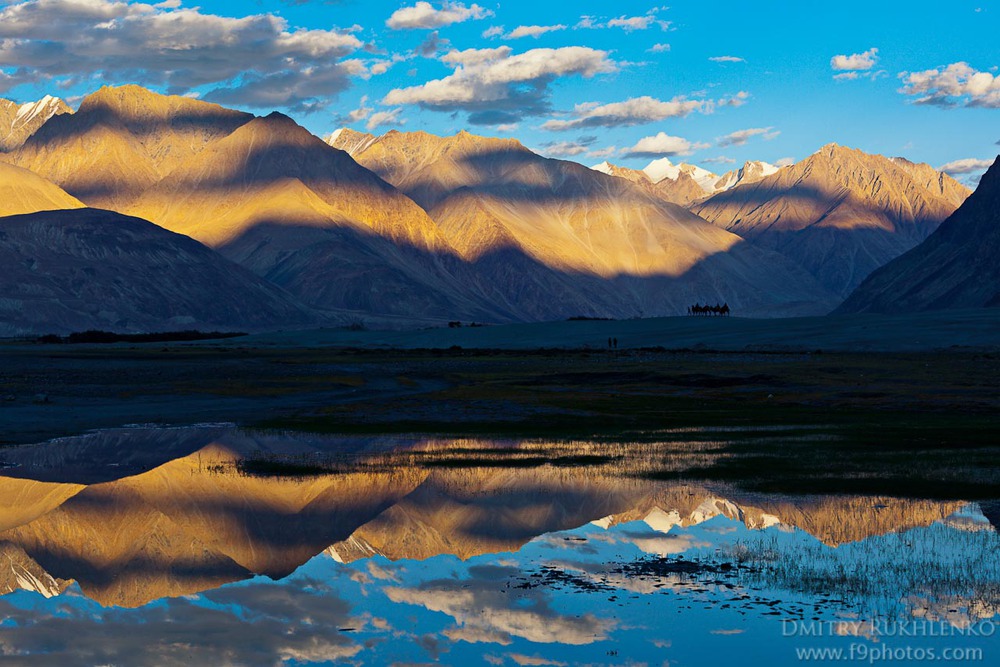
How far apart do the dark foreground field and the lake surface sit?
5448mm

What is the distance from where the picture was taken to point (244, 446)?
41031 mm

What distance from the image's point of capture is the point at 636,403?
192 ft

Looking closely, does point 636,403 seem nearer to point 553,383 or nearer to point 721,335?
point 553,383

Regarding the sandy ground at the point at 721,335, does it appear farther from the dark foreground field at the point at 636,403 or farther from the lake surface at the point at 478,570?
the lake surface at the point at 478,570

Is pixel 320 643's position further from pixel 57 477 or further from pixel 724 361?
pixel 724 361

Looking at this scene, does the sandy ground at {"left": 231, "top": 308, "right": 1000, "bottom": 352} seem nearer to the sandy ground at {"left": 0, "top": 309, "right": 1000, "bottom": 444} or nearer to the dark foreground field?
the sandy ground at {"left": 0, "top": 309, "right": 1000, "bottom": 444}

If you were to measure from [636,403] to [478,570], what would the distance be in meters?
38.7

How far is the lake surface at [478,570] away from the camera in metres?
15.8

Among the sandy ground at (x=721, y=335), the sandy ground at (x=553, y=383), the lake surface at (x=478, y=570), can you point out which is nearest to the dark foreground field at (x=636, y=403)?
the sandy ground at (x=553, y=383)

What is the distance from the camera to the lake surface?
51.8 ft

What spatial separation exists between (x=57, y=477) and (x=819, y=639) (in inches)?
958

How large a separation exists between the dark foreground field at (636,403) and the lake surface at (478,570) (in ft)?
17.9

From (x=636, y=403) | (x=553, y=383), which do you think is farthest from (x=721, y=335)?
(x=636, y=403)

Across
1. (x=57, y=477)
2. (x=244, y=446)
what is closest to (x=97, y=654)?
(x=57, y=477)
